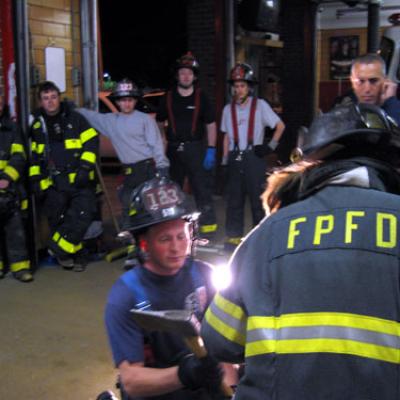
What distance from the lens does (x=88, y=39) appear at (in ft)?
22.8

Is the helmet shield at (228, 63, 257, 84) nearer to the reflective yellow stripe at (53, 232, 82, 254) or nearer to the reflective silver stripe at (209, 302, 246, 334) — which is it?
the reflective yellow stripe at (53, 232, 82, 254)

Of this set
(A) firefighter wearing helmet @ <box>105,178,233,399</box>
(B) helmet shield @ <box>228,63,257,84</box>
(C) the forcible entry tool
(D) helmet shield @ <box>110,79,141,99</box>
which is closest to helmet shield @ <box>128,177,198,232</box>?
(A) firefighter wearing helmet @ <box>105,178,233,399</box>

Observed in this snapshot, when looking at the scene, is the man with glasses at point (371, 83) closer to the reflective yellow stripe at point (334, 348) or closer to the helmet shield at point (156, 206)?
the helmet shield at point (156, 206)

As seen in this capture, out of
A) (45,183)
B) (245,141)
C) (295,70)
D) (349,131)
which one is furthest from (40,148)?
(295,70)

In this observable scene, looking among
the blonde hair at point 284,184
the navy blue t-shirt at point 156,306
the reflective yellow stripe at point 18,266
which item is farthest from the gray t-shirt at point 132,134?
the blonde hair at point 284,184

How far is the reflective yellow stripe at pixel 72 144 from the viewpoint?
5949mm

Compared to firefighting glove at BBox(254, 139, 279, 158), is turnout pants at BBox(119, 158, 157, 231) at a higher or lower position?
lower

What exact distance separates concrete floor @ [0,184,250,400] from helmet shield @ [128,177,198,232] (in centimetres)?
175

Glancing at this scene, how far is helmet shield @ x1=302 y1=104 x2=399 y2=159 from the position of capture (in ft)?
4.50

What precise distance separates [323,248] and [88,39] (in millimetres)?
6188

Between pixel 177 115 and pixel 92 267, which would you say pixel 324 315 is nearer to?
pixel 92 267

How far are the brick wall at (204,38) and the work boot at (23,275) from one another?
480cm

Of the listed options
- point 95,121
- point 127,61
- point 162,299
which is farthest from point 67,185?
point 127,61

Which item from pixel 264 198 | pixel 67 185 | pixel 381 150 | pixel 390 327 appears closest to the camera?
pixel 390 327
